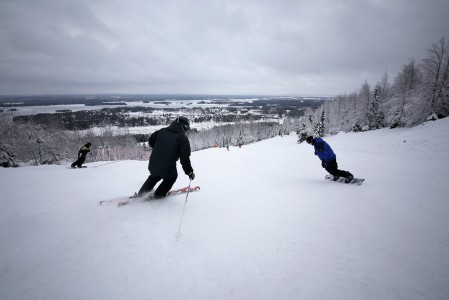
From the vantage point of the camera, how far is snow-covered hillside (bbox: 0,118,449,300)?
215 centimetres

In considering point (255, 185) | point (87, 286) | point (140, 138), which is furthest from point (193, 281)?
point (140, 138)

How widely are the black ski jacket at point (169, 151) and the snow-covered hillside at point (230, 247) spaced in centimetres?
73

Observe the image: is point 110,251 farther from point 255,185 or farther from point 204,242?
point 255,185

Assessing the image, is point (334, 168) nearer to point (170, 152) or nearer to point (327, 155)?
point (327, 155)

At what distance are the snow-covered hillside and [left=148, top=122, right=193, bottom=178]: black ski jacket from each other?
729 millimetres

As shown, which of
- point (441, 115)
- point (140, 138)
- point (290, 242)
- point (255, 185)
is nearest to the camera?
point (290, 242)

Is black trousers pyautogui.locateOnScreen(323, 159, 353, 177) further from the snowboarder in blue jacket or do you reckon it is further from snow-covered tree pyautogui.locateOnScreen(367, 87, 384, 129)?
snow-covered tree pyautogui.locateOnScreen(367, 87, 384, 129)

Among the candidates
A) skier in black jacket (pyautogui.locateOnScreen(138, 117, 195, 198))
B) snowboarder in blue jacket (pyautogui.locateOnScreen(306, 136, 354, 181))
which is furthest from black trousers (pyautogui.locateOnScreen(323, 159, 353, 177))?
skier in black jacket (pyautogui.locateOnScreen(138, 117, 195, 198))

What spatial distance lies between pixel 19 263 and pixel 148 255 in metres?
1.48

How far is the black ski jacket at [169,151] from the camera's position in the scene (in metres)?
4.25

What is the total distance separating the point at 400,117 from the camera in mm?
34875

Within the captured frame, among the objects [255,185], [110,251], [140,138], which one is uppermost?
[110,251]

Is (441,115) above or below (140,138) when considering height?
above

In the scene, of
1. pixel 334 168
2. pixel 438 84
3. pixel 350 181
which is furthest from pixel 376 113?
pixel 350 181
